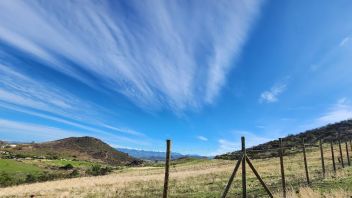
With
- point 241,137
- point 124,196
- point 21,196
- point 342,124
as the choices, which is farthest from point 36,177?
point 342,124

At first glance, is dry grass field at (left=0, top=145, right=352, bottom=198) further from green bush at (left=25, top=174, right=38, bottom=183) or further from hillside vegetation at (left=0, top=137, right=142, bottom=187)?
hillside vegetation at (left=0, top=137, right=142, bottom=187)

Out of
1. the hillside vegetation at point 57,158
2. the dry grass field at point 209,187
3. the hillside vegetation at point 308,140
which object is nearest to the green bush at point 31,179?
the hillside vegetation at point 57,158

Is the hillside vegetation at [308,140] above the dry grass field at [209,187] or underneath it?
above

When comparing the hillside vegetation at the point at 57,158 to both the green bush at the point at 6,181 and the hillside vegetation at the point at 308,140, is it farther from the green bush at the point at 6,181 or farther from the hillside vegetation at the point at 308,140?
the hillside vegetation at the point at 308,140

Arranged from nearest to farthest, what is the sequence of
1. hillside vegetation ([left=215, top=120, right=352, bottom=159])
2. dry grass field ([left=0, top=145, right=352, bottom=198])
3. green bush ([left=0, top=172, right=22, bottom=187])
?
dry grass field ([left=0, top=145, right=352, bottom=198]), green bush ([left=0, top=172, right=22, bottom=187]), hillside vegetation ([left=215, top=120, right=352, bottom=159])

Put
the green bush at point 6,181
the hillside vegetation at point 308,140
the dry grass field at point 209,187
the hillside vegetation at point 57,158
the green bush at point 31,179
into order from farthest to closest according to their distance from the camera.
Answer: the hillside vegetation at point 57,158
the hillside vegetation at point 308,140
the green bush at point 31,179
the green bush at point 6,181
the dry grass field at point 209,187

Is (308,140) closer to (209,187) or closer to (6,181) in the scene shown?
(6,181)

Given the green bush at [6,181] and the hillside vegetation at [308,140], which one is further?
the hillside vegetation at [308,140]

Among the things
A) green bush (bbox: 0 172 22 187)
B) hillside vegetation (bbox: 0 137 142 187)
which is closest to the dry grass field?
green bush (bbox: 0 172 22 187)

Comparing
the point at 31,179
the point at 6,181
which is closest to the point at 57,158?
the point at 31,179

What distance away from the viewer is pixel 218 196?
2266 cm

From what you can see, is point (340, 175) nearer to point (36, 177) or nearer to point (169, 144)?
point (169, 144)

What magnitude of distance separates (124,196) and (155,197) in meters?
3.20

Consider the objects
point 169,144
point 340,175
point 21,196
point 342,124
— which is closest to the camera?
point 169,144
